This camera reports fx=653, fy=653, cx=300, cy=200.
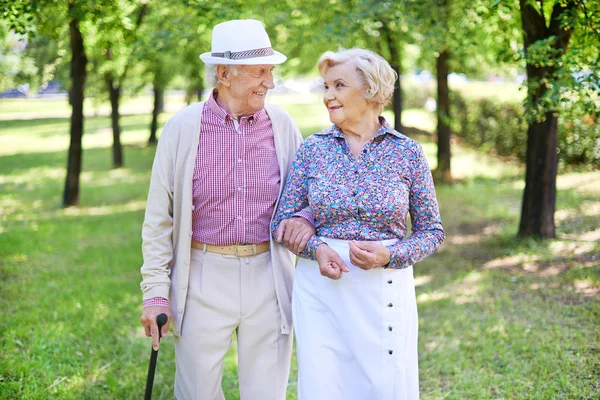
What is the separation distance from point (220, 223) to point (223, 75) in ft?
2.35

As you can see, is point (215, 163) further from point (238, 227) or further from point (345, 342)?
point (345, 342)

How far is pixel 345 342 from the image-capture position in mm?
2902

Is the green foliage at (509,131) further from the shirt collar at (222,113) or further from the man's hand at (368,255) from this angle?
the man's hand at (368,255)

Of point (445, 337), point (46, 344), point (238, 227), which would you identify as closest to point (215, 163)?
point (238, 227)

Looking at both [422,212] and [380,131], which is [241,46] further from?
[422,212]

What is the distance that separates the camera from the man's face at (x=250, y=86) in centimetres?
310

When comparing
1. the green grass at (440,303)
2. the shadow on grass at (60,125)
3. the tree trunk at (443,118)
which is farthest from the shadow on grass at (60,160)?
the tree trunk at (443,118)

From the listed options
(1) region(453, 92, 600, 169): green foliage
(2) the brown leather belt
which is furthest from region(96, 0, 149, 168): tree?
(1) region(453, 92, 600, 169): green foliage

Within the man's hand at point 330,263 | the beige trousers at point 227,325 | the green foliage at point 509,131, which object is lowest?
the green foliage at point 509,131

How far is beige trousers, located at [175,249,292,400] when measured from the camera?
3152mm

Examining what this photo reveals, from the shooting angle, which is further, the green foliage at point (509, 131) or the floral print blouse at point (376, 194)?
the green foliage at point (509, 131)

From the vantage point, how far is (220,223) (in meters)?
3.12

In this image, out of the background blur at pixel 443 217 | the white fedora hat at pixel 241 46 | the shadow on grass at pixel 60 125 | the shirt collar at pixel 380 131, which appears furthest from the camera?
the shadow on grass at pixel 60 125

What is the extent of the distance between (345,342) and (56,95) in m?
19.4
